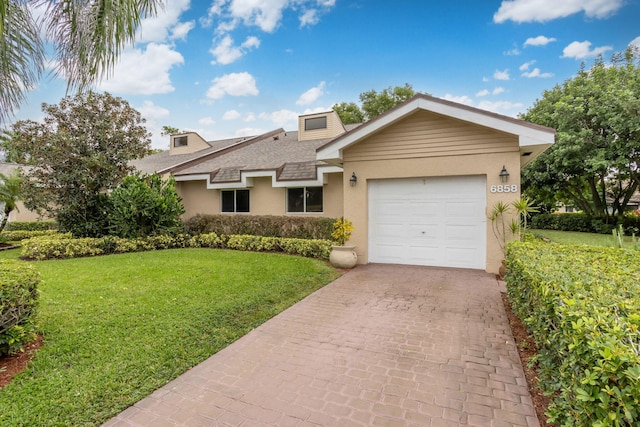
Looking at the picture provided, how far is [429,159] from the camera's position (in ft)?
29.0

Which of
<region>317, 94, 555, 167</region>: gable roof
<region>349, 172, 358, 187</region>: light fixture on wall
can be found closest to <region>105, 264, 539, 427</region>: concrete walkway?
<region>317, 94, 555, 167</region>: gable roof

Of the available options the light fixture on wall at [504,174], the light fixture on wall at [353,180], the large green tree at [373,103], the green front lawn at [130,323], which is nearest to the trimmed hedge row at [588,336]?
the green front lawn at [130,323]

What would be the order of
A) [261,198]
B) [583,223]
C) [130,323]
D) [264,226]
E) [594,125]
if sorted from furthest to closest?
[583,223], [594,125], [261,198], [264,226], [130,323]

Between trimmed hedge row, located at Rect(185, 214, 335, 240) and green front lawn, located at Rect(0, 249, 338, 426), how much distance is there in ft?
6.79

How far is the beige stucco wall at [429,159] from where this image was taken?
816 centimetres

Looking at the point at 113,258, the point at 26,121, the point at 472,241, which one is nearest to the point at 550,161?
the point at 472,241

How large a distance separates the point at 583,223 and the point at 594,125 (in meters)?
7.86

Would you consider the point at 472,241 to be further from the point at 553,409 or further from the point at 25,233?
the point at 25,233

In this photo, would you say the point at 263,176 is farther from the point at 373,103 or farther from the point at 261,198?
the point at 373,103

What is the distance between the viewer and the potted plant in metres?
8.99

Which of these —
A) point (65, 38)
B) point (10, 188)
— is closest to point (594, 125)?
point (65, 38)

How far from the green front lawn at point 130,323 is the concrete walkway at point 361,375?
35 centimetres

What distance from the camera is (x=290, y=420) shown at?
286 centimetres

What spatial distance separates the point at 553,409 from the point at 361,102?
32734mm
